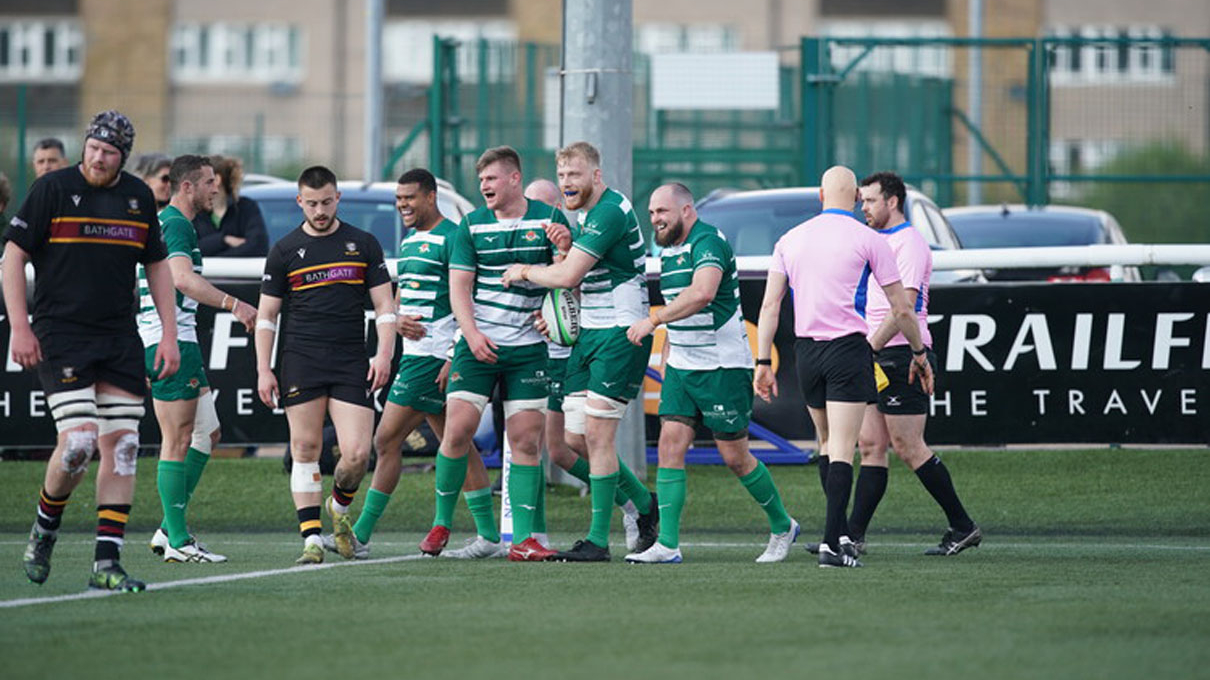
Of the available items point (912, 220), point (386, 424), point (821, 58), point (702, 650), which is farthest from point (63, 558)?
point (821, 58)

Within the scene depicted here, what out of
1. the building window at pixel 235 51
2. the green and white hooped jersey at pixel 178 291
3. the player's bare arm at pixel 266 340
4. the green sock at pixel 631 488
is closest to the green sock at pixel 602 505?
the green sock at pixel 631 488

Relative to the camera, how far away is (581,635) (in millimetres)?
7457

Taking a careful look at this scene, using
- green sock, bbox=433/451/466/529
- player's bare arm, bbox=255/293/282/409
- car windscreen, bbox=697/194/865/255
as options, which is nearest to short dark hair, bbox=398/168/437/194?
player's bare arm, bbox=255/293/282/409

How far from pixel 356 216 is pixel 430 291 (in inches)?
238

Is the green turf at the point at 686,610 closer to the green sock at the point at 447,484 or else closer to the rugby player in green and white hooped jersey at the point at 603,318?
the green sock at the point at 447,484

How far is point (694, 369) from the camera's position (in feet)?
35.7

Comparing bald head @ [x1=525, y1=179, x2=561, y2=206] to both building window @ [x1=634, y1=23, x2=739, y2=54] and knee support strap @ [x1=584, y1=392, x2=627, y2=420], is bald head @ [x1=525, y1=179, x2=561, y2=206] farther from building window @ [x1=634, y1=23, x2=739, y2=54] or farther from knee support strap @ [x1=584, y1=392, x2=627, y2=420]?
building window @ [x1=634, y1=23, x2=739, y2=54]

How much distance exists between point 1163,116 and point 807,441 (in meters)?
10.2

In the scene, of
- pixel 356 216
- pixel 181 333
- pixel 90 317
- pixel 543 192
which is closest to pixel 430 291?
pixel 543 192

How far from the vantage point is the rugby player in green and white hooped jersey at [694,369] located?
35.3 feet

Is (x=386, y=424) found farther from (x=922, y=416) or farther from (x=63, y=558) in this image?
(x=922, y=416)

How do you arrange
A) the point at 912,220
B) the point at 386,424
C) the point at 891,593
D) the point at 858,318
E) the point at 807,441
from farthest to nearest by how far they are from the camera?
the point at 912,220 → the point at 807,441 → the point at 386,424 → the point at 858,318 → the point at 891,593

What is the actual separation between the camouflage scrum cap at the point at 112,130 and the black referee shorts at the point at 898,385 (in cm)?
420

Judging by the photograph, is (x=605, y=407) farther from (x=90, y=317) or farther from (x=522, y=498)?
(x=90, y=317)
